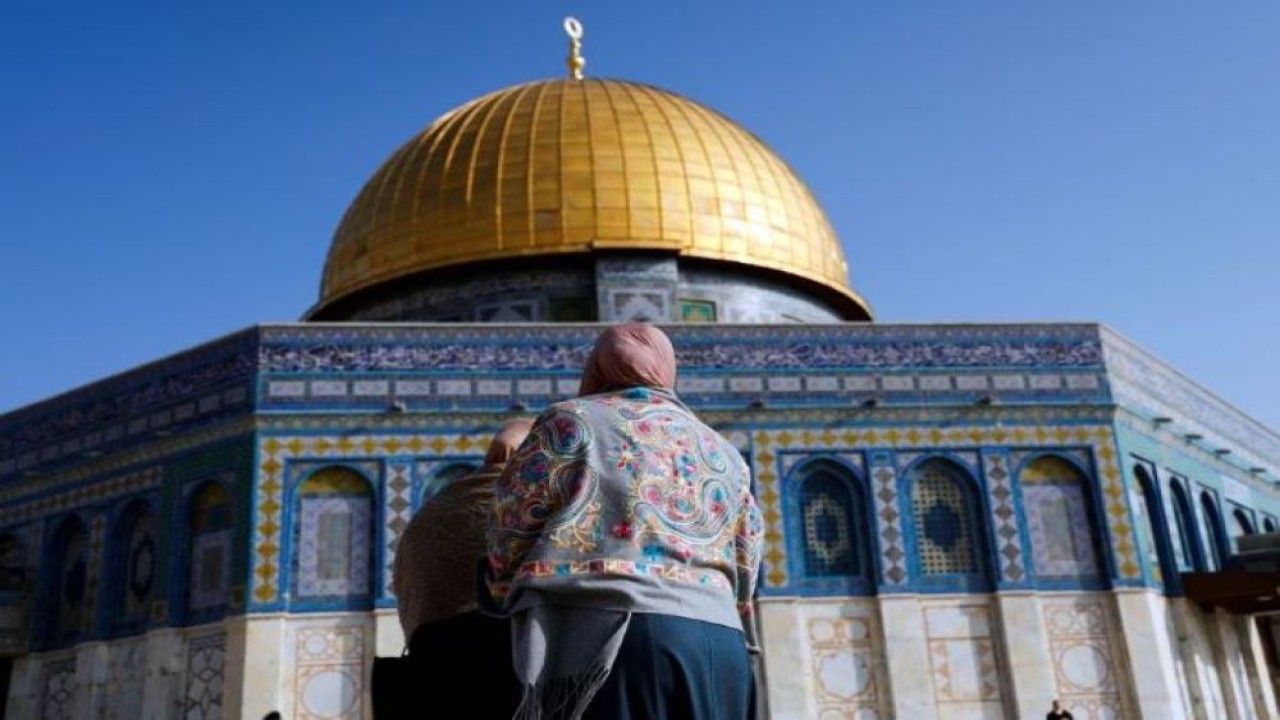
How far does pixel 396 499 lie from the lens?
14.0 m

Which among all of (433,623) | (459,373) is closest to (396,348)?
(459,373)

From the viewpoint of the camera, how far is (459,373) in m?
14.5

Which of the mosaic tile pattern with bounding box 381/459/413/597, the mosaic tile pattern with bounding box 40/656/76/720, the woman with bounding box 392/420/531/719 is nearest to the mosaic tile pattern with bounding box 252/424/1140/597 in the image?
the mosaic tile pattern with bounding box 381/459/413/597

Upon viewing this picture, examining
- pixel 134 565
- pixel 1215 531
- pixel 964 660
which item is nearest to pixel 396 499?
pixel 134 565

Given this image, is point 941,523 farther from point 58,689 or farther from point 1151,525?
point 58,689

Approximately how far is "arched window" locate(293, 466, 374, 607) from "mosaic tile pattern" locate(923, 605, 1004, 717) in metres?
6.25

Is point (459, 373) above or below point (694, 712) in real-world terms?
above

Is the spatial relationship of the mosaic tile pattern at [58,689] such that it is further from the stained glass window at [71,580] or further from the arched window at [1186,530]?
the arched window at [1186,530]

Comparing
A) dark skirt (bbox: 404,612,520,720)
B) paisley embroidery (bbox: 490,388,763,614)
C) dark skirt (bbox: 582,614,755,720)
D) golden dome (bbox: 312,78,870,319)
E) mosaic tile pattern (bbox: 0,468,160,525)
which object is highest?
golden dome (bbox: 312,78,870,319)

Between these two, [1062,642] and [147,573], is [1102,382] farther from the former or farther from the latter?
[147,573]

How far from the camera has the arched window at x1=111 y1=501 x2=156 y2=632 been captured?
48.1ft

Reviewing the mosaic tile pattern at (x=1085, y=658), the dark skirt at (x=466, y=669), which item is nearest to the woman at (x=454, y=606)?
the dark skirt at (x=466, y=669)

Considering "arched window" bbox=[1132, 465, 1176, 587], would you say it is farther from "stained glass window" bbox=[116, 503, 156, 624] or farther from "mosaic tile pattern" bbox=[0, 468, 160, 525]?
"mosaic tile pattern" bbox=[0, 468, 160, 525]

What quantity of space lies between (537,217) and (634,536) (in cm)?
1503
